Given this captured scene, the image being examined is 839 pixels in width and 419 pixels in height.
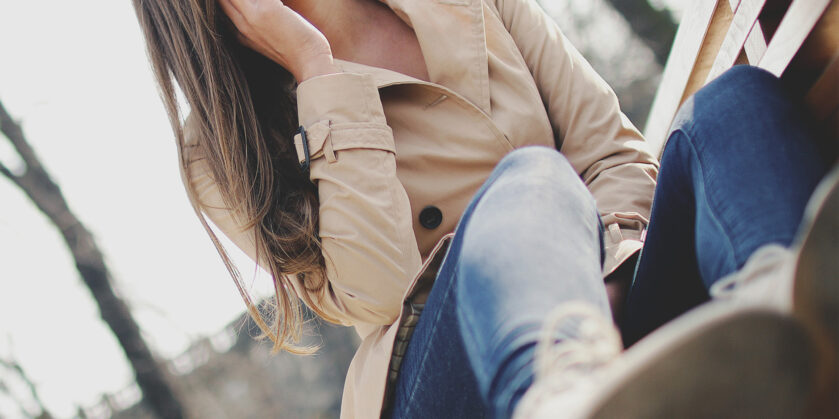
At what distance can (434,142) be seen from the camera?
1646 millimetres

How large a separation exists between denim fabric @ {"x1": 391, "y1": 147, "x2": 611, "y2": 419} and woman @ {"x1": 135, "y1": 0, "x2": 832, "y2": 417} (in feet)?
0.28

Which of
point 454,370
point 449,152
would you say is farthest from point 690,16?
point 454,370

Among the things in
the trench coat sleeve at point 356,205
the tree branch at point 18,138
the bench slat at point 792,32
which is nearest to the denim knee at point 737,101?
the bench slat at point 792,32

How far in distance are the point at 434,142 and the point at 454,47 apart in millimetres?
247

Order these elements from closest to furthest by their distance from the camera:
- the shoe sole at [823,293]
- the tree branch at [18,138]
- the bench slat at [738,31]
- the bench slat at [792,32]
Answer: the shoe sole at [823,293], the bench slat at [792,32], the bench slat at [738,31], the tree branch at [18,138]

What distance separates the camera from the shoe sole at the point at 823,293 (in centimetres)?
48

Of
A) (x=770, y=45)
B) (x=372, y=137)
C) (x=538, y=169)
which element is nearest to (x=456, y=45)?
(x=372, y=137)

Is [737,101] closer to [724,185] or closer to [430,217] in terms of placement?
[724,185]

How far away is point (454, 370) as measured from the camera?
955 mm

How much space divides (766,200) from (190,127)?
53.2 inches

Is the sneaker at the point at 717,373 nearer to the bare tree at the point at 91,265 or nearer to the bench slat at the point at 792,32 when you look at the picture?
the bench slat at the point at 792,32

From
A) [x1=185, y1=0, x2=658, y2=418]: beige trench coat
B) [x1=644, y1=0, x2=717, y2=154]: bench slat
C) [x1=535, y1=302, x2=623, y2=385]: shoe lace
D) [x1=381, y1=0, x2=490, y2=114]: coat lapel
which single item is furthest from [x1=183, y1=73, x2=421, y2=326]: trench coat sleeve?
[x1=644, y1=0, x2=717, y2=154]: bench slat

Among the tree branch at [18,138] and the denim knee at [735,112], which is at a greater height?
the denim knee at [735,112]

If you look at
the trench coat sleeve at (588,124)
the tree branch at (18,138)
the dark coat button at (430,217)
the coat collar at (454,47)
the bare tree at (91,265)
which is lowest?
the bare tree at (91,265)
